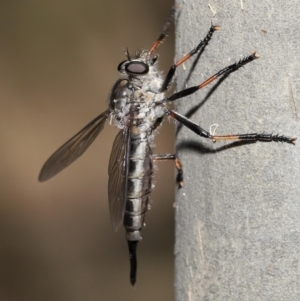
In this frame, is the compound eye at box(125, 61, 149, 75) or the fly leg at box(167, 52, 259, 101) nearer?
the fly leg at box(167, 52, 259, 101)

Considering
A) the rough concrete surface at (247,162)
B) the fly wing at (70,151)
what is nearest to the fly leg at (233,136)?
the rough concrete surface at (247,162)

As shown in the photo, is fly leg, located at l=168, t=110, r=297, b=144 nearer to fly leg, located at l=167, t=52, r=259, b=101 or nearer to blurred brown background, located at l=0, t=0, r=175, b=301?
fly leg, located at l=167, t=52, r=259, b=101

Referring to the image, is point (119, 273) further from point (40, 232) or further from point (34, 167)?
point (34, 167)

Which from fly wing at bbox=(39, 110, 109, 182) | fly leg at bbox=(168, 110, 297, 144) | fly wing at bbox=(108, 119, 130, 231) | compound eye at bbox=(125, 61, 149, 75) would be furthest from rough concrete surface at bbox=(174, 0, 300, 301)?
fly wing at bbox=(39, 110, 109, 182)

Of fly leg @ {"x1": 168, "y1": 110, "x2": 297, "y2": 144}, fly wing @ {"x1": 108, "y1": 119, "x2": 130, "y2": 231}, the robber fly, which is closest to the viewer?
fly leg @ {"x1": 168, "y1": 110, "x2": 297, "y2": 144}

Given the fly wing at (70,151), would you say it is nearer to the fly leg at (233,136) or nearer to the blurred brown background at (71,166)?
the fly leg at (233,136)

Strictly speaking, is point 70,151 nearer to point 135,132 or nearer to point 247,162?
point 135,132

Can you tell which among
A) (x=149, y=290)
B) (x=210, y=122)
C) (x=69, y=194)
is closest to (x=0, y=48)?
(x=69, y=194)
